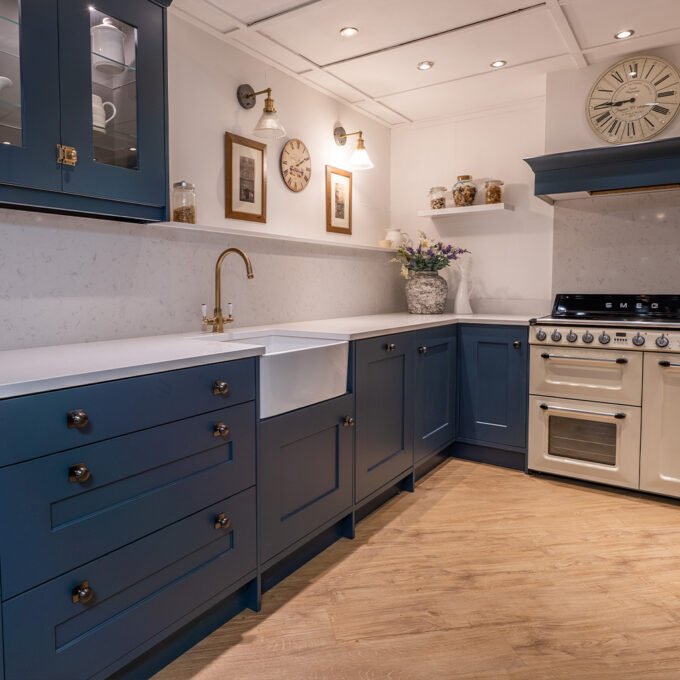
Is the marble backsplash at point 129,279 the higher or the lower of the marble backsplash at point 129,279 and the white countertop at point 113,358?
the higher

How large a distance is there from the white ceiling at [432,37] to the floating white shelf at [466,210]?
684 millimetres

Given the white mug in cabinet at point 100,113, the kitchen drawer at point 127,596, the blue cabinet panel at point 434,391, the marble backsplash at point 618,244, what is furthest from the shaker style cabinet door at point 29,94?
the marble backsplash at point 618,244

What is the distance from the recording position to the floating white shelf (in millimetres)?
3490

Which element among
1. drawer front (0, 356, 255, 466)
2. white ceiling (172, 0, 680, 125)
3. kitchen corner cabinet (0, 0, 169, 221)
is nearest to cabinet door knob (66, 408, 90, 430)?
drawer front (0, 356, 255, 466)

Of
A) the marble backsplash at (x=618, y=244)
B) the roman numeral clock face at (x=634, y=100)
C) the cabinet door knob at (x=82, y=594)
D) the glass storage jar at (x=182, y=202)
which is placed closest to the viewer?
the cabinet door knob at (x=82, y=594)

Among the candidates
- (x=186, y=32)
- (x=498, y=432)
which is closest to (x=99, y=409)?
(x=186, y=32)

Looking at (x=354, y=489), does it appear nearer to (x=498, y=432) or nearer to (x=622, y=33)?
(x=498, y=432)

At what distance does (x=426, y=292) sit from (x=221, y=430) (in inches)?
88.4

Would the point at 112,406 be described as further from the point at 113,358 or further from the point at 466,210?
the point at 466,210

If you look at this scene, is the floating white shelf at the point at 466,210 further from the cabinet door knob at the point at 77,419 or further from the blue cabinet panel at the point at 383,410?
the cabinet door knob at the point at 77,419

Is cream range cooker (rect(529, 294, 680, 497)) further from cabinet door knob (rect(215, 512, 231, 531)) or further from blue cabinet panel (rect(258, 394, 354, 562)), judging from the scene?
cabinet door knob (rect(215, 512, 231, 531))

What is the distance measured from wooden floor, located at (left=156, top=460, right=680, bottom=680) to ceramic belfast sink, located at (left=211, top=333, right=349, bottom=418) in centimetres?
68

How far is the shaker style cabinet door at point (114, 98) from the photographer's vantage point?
164cm

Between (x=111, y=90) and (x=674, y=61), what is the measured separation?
9.29ft
